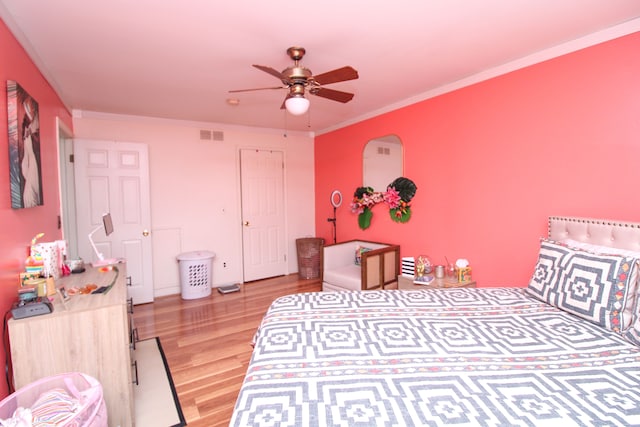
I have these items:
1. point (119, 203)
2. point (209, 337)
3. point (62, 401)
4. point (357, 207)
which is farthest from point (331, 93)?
point (119, 203)

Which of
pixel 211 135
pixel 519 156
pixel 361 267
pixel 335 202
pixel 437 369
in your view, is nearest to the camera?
pixel 437 369

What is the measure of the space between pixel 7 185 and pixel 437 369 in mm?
2330

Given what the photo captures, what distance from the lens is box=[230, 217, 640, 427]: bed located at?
3.34 feet

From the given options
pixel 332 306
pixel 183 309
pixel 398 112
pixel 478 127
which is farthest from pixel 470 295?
pixel 183 309

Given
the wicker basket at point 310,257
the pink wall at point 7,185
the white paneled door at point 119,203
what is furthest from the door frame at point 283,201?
the pink wall at point 7,185

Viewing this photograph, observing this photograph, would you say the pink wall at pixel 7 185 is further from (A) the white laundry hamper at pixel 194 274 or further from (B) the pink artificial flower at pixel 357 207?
(B) the pink artificial flower at pixel 357 207

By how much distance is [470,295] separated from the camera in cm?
213

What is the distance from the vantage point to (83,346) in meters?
1.70

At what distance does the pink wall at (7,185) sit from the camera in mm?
1612

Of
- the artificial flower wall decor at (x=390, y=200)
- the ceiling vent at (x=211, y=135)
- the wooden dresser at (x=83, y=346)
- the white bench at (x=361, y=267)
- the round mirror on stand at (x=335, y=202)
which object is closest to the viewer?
the wooden dresser at (x=83, y=346)

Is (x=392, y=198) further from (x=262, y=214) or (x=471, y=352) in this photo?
(x=471, y=352)

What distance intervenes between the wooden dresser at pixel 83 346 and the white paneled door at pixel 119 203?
2.31 m

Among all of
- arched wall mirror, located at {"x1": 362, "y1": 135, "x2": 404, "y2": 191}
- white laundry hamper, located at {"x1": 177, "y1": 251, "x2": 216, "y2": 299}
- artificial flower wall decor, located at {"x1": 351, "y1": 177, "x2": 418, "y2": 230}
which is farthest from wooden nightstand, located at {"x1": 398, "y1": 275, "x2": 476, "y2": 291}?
white laundry hamper, located at {"x1": 177, "y1": 251, "x2": 216, "y2": 299}

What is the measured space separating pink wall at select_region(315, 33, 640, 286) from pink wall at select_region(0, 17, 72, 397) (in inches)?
132
